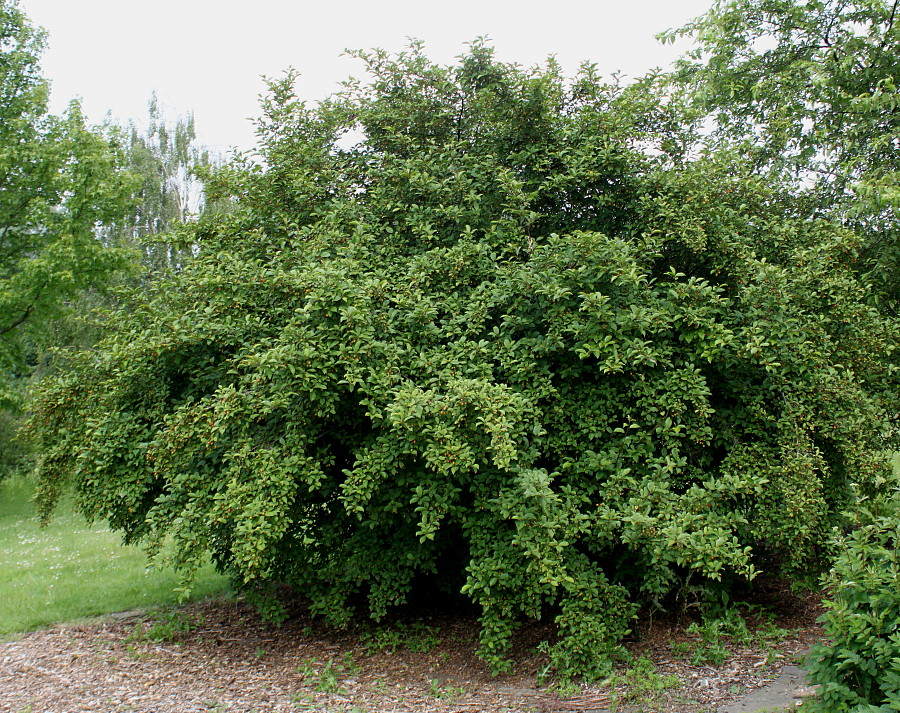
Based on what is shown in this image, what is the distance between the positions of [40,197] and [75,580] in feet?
29.4

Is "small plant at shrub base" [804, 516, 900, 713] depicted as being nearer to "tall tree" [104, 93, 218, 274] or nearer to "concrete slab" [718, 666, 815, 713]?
"concrete slab" [718, 666, 815, 713]

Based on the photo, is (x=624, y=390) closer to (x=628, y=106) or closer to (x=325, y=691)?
(x=628, y=106)

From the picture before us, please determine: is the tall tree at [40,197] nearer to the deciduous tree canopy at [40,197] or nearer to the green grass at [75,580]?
the deciduous tree canopy at [40,197]

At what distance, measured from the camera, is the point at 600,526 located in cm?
436

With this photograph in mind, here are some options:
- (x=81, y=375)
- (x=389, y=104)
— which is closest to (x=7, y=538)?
(x=81, y=375)

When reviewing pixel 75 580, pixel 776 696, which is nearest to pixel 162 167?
pixel 75 580

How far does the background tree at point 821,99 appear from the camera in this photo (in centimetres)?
703

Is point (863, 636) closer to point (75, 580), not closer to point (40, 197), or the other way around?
point (75, 580)

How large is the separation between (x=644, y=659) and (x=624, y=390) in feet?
5.76

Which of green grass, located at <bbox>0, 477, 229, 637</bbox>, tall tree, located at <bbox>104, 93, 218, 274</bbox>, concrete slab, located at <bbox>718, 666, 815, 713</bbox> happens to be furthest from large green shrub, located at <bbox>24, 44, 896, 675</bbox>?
tall tree, located at <bbox>104, 93, 218, 274</bbox>

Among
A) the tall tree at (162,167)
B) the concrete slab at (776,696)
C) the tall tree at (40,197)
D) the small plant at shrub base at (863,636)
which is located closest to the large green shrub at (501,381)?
the concrete slab at (776,696)

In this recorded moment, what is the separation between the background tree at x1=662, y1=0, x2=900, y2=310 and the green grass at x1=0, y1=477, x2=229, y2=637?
287 inches

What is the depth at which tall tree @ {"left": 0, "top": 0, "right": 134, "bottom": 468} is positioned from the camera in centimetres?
1311

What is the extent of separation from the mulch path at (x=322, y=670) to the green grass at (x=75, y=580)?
61 cm
